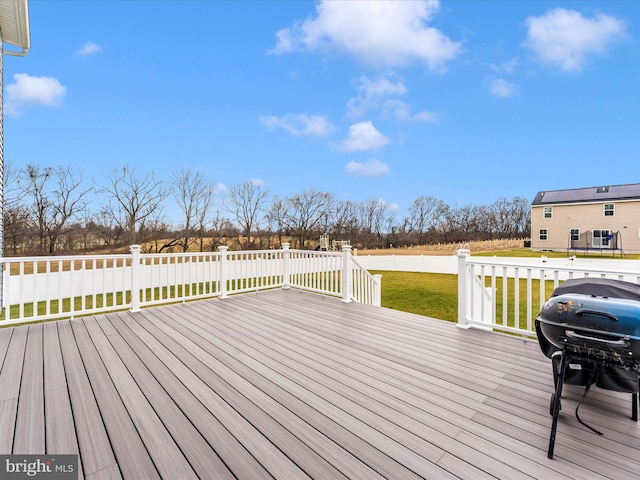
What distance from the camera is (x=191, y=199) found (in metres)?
14.1

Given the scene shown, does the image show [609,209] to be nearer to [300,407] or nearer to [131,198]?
[300,407]

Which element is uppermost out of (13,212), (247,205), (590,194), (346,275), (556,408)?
(590,194)

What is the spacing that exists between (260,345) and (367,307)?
2246 mm

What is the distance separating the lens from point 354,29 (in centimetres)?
891

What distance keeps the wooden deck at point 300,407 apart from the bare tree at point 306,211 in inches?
636

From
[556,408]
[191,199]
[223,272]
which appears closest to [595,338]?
[556,408]

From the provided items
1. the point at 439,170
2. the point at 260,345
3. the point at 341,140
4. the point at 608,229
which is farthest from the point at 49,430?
the point at 608,229

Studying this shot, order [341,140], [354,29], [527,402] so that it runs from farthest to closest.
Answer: [341,140], [354,29], [527,402]

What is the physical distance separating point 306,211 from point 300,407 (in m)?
18.5

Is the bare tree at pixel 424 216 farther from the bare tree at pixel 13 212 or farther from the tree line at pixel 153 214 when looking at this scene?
the bare tree at pixel 13 212

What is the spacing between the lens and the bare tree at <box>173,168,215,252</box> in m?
13.8

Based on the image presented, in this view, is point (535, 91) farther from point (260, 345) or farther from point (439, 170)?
point (260, 345)

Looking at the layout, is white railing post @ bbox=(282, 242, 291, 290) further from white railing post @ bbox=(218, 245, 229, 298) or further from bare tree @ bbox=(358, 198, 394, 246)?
bare tree @ bbox=(358, 198, 394, 246)
